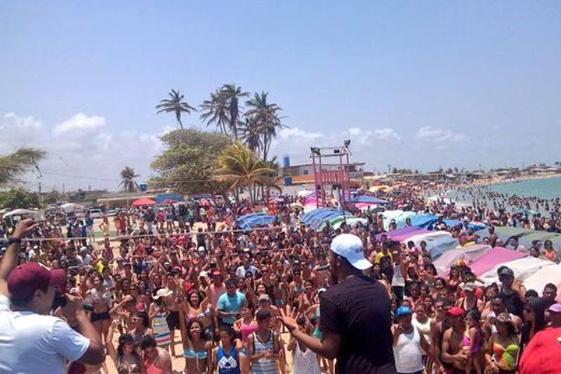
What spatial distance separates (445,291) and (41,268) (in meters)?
7.07

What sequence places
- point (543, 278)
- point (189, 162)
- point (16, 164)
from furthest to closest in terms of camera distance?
point (189, 162) → point (16, 164) → point (543, 278)

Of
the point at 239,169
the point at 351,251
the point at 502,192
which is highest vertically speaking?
the point at 239,169

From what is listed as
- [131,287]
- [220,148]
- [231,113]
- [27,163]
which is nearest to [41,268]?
[131,287]

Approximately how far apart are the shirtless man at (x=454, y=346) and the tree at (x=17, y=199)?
41.3 meters

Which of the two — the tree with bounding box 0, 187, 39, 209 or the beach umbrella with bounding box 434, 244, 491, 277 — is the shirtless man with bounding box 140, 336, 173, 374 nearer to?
the beach umbrella with bounding box 434, 244, 491, 277

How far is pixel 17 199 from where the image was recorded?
42.7m

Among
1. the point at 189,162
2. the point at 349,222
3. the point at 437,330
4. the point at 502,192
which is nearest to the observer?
the point at 437,330

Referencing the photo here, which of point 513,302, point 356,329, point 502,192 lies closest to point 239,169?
point 513,302

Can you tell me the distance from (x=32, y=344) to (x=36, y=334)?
4cm

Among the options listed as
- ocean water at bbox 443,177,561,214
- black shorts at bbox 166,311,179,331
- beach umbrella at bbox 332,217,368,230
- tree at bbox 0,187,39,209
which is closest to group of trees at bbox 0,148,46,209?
tree at bbox 0,187,39,209

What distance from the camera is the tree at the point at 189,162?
127 ft

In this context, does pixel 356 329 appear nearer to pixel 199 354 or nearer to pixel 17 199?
pixel 199 354

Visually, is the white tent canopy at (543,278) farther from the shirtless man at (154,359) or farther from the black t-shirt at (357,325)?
the black t-shirt at (357,325)

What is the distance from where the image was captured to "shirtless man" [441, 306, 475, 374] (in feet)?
18.7
